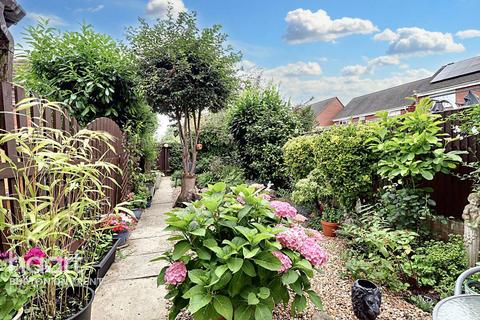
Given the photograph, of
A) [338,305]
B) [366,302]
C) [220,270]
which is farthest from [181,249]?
[338,305]

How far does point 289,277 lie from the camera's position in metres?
1.50

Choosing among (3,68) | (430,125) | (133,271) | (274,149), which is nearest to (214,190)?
(133,271)

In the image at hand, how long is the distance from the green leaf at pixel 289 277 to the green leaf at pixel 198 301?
428mm

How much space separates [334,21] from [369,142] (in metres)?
4.78

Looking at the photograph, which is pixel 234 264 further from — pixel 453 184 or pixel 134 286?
pixel 453 184

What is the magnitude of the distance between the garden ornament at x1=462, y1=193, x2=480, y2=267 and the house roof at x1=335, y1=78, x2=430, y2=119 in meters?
16.5

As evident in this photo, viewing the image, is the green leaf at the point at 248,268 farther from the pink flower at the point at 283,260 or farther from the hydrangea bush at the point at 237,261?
the pink flower at the point at 283,260

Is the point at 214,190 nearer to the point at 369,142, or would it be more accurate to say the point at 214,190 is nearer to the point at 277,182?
the point at 369,142

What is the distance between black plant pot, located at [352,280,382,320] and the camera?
195 centimetres

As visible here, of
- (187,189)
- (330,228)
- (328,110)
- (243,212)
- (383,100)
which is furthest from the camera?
(328,110)

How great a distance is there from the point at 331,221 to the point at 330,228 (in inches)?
5.7

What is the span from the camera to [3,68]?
2.94 meters

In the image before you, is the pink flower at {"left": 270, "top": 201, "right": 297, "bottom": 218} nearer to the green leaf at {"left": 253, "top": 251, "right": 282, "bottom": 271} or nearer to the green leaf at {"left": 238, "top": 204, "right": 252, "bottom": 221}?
the green leaf at {"left": 238, "top": 204, "right": 252, "bottom": 221}

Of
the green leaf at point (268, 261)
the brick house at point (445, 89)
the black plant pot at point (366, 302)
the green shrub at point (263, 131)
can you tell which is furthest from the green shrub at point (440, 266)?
the green shrub at point (263, 131)
